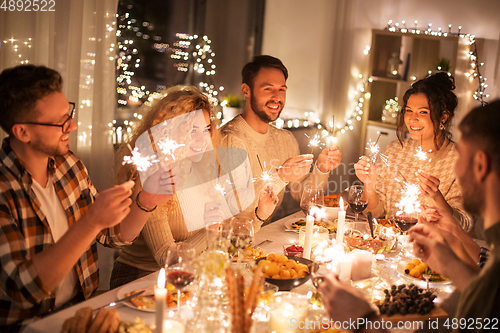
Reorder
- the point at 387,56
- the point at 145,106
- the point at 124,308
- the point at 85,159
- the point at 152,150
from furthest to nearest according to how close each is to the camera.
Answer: the point at 387,56
the point at 85,159
the point at 145,106
the point at 152,150
the point at 124,308

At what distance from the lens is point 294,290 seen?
5.31 feet

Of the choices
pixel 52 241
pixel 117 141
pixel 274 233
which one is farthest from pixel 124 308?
pixel 117 141

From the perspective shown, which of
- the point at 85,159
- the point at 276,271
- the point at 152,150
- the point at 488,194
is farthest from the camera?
the point at 85,159

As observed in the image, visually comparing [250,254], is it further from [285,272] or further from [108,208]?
[108,208]

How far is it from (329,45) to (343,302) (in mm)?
4295

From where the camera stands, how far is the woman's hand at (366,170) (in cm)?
253

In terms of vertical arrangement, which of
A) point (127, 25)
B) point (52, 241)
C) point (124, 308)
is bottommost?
point (124, 308)

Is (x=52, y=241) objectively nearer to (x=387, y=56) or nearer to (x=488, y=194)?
(x=488, y=194)

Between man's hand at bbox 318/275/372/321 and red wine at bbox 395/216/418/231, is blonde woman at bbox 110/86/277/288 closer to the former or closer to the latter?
red wine at bbox 395/216/418/231

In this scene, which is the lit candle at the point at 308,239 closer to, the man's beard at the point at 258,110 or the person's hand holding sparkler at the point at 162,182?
the person's hand holding sparkler at the point at 162,182

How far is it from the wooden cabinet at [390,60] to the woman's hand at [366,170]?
2.29 meters

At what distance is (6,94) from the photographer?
149 centimetres

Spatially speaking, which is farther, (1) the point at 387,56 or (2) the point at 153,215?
(1) the point at 387,56

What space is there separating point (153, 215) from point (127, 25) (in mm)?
1984
